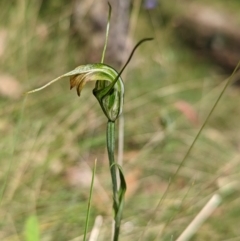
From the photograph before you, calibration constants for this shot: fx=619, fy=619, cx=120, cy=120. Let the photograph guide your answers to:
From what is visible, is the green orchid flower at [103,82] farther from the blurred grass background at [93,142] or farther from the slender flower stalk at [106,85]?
the blurred grass background at [93,142]

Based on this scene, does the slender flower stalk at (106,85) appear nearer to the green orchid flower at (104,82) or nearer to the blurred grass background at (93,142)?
the green orchid flower at (104,82)

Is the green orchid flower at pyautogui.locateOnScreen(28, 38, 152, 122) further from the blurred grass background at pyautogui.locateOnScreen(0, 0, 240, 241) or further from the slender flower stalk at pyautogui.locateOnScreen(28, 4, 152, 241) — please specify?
the blurred grass background at pyautogui.locateOnScreen(0, 0, 240, 241)

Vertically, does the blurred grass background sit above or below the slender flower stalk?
below

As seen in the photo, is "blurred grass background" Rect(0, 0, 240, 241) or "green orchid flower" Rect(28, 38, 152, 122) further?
"blurred grass background" Rect(0, 0, 240, 241)

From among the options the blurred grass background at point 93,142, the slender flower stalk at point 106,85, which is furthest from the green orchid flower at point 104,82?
the blurred grass background at point 93,142

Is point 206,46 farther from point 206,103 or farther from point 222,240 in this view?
point 222,240

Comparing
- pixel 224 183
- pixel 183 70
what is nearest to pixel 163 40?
pixel 183 70

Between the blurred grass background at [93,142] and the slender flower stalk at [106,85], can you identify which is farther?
the blurred grass background at [93,142]

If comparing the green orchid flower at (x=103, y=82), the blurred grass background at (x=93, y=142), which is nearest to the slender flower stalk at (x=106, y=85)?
the green orchid flower at (x=103, y=82)

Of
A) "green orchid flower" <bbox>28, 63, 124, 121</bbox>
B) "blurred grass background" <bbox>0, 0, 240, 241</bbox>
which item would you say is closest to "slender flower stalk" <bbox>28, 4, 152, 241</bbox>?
"green orchid flower" <bbox>28, 63, 124, 121</bbox>

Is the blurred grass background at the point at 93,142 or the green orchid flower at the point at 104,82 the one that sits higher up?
the green orchid flower at the point at 104,82

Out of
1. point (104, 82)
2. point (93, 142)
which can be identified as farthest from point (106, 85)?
point (93, 142)
